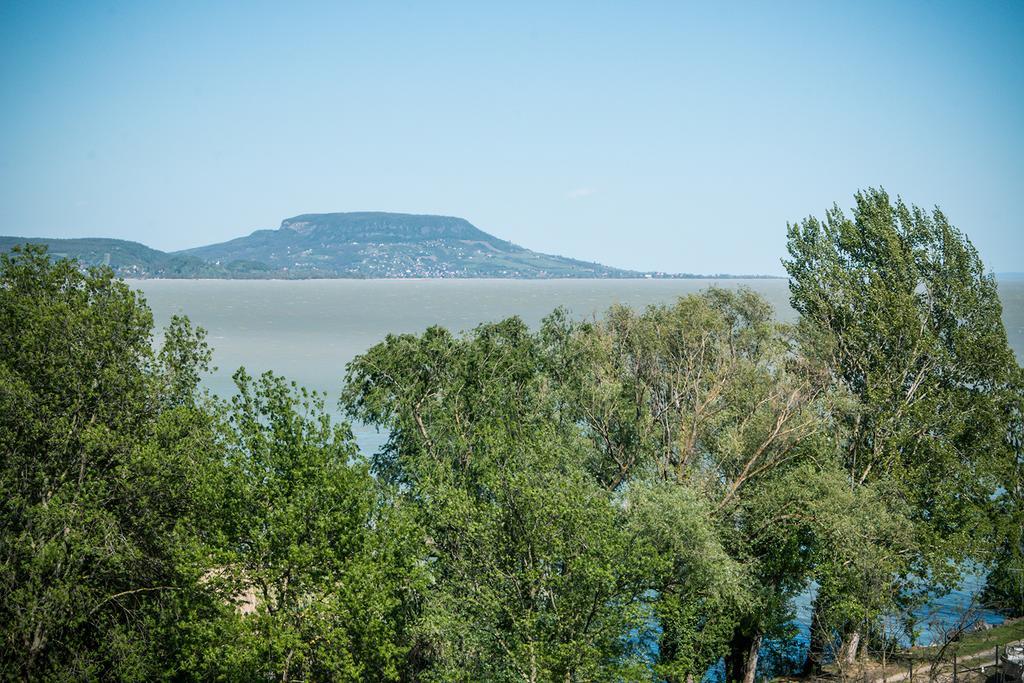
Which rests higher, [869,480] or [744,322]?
[744,322]

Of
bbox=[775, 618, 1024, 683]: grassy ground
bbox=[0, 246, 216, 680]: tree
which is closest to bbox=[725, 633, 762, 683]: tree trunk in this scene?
bbox=[775, 618, 1024, 683]: grassy ground

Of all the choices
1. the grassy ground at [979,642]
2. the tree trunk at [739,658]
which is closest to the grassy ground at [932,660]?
the grassy ground at [979,642]

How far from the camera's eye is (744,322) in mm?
50000

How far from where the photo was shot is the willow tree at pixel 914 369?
30.8 meters

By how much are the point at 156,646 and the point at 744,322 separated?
123ft

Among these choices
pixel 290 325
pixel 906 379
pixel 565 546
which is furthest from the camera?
pixel 290 325

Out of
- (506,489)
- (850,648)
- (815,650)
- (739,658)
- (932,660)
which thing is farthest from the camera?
(815,650)

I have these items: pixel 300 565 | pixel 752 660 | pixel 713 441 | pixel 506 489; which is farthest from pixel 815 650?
pixel 300 565

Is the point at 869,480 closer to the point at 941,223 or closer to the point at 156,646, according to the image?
the point at 941,223

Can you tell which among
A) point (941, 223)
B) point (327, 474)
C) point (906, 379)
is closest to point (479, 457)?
point (327, 474)

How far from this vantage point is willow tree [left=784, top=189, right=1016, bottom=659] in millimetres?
30750

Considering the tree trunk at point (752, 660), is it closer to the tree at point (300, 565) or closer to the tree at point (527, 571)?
the tree at point (527, 571)

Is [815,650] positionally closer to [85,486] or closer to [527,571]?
[527,571]

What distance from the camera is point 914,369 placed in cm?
3478
